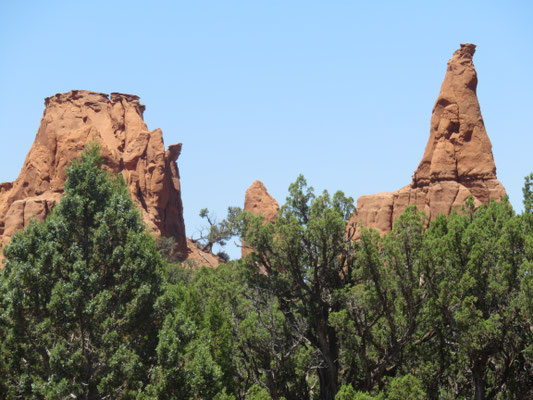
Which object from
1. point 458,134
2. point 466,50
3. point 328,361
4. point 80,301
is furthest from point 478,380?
point 466,50

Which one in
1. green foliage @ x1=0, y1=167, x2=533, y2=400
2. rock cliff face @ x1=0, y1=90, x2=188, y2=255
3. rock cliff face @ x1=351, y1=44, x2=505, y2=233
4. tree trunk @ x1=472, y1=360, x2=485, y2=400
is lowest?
tree trunk @ x1=472, y1=360, x2=485, y2=400

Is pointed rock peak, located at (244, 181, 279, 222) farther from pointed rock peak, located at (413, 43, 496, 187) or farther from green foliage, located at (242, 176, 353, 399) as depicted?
green foliage, located at (242, 176, 353, 399)

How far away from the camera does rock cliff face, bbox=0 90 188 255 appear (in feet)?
270

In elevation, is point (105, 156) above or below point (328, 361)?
above

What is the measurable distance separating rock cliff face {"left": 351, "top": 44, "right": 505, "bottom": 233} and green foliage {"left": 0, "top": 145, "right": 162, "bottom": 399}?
4148 cm

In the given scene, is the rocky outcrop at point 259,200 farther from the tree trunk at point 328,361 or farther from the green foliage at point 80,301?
the green foliage at point 80,301

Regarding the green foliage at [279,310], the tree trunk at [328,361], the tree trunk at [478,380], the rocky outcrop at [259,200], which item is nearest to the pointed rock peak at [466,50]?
the green foliage at [279,310]

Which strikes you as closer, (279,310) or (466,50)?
(279,310)

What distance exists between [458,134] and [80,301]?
48.7m

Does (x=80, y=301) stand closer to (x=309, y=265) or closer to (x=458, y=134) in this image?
(x=309, y=265)

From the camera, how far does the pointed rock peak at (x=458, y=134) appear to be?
6259 centimetres

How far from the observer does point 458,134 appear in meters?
63.8

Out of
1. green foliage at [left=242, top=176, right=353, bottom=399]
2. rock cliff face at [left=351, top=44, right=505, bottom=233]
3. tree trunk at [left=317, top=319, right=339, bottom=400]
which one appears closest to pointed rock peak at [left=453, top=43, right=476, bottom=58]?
rock cliff face at [left=351, top=44, right=505, bottom=233]

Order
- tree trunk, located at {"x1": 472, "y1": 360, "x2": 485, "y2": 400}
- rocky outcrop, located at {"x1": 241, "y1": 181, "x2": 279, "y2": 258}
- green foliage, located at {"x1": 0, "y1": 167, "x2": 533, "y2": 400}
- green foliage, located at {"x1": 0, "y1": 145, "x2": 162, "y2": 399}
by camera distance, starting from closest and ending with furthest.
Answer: green foliage, located at {"x1": 0, "y1": 145, "x2": 162, "y2": 399} → green foliage, located at {"x1": 0, "y1": 167, "x2": 533, "y2": 400} → tree trunk, located at {"x1": 472, "y1": 360, "x2": 485, "y2": 400} → rocky outcrop, located at {"x1": 241, "y1": 181, "x2": 279, "y2": 258}
